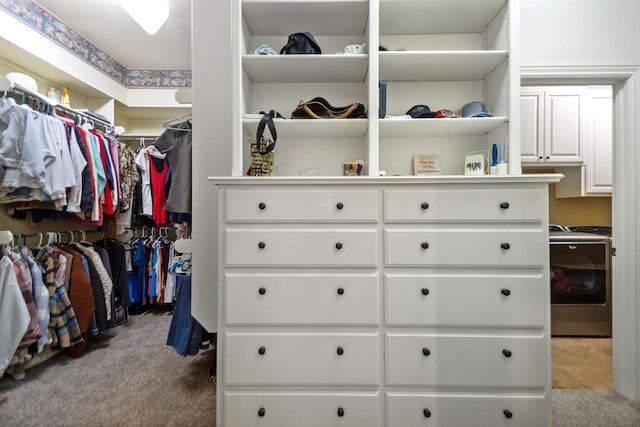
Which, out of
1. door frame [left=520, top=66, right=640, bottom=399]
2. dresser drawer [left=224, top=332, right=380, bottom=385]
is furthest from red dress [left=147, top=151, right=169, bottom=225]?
door frame [left=520, top=66, right=640, bottom=399]

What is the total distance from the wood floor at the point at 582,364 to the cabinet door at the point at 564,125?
1.59 meters

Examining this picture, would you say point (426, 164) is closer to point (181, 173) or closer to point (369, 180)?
point (369, 180)

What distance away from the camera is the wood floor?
1926 millimetres

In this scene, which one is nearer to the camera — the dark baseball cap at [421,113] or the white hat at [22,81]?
the dark baseball cap at [421,113]

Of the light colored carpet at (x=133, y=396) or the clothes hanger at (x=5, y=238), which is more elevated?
the clothes hanger at (x=5, y=238)

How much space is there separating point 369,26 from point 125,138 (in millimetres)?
2957

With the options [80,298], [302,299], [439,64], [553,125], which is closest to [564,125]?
[553,125]

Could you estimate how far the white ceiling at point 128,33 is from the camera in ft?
7.72

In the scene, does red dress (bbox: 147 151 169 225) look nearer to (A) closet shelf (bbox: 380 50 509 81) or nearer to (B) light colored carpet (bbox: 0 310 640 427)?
(B) light colored carpet (bbox: 0 310 640 427)

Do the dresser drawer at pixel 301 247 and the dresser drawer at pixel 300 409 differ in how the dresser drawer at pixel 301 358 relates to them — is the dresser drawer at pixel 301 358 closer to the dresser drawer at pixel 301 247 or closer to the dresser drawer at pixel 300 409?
the dresser drawer at pixel 300 409

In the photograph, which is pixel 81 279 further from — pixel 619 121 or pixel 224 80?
pixel 619 121

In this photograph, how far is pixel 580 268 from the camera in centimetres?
255

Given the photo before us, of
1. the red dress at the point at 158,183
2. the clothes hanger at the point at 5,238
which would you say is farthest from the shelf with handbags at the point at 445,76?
the clothes hanger at the point at 5,238

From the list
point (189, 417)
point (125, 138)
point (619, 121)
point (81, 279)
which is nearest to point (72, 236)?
point (81, 279)
